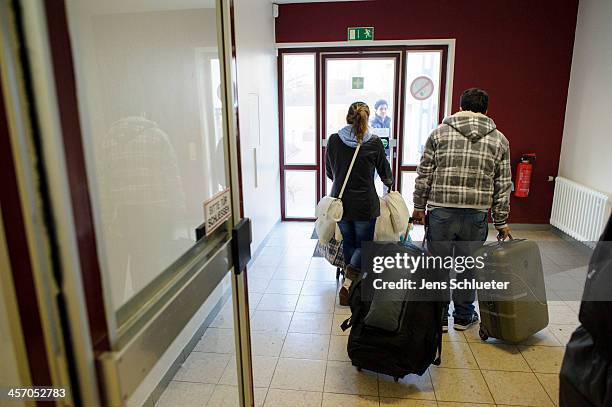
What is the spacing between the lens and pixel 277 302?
3129 mm

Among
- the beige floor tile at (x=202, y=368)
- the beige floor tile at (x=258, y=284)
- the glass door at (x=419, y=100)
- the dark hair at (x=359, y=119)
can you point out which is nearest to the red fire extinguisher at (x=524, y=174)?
the glass door at (x=419, y=100)

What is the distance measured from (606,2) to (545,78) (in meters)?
0.88

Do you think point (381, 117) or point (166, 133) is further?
point (381, 117)

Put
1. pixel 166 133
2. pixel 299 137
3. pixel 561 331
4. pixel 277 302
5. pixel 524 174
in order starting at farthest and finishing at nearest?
pixel 299 137
pixel 524 174
pixel 277 302
pixel 561 331
pixel 166 133

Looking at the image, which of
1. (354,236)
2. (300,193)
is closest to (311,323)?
(354,236)

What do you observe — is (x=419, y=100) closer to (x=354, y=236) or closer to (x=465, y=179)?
(x=354, y=236)

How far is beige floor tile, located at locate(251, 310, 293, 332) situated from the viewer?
2.76 meters

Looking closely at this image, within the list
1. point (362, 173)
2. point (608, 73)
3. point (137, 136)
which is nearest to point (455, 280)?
point (362, 173)

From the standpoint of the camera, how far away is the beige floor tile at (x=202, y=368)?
2.07 meters

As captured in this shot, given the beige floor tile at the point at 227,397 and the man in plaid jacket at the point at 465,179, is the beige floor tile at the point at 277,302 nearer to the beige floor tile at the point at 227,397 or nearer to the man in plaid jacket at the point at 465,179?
the beige floor tile at the point at 227,397

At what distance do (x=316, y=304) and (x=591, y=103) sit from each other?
11.1 ft

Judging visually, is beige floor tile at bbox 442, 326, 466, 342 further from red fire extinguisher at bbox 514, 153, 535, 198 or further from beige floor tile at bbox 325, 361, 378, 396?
red fire extinguisher at bbox 514, 153, 535, 198

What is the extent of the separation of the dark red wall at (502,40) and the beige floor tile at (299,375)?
3.55 meters

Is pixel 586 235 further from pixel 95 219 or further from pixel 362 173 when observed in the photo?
pixel 95 219
